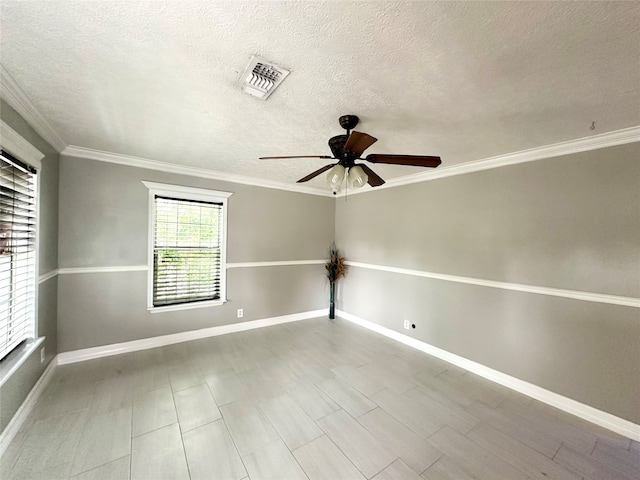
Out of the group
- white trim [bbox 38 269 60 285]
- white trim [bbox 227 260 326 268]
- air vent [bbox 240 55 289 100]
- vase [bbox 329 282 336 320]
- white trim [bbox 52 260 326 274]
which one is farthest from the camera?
vase [bbox 329 282 336 320]

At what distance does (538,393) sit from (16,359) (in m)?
4.55

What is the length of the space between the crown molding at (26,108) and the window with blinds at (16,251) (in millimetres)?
361

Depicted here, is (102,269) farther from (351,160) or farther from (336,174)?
(351,160)

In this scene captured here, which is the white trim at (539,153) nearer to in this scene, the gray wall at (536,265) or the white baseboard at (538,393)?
the gray wall at (536,265)

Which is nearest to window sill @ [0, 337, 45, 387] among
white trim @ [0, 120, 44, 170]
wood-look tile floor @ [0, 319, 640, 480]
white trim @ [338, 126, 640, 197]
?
wood-look tile floor @ [0, 319, 640, 480]

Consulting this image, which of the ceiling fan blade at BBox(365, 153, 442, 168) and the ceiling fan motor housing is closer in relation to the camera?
the ceiling fan blade at BBox(365, 153, 442, 168)

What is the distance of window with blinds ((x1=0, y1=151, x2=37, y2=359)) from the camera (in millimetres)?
1708

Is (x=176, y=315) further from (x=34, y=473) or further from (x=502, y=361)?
(x=502, y=361)

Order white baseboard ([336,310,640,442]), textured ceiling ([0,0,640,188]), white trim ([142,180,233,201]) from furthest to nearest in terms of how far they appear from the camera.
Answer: white trim ([142,180,233,201]) → white baseboard ([336,310,640,442]) → textured ceiling ([0,0,640,188])

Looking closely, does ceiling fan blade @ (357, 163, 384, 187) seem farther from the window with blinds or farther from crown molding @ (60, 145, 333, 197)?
the window with blinds

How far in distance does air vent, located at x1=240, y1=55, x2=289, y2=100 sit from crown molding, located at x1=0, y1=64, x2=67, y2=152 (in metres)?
1.38

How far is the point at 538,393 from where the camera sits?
2.42 metres

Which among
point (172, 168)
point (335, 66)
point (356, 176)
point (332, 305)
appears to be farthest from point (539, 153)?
point (172, 168)

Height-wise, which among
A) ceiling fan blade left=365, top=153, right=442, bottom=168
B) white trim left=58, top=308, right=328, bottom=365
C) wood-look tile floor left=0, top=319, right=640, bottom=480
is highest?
ceiling fan blade left=365, top=153, right=442, bottom=168
